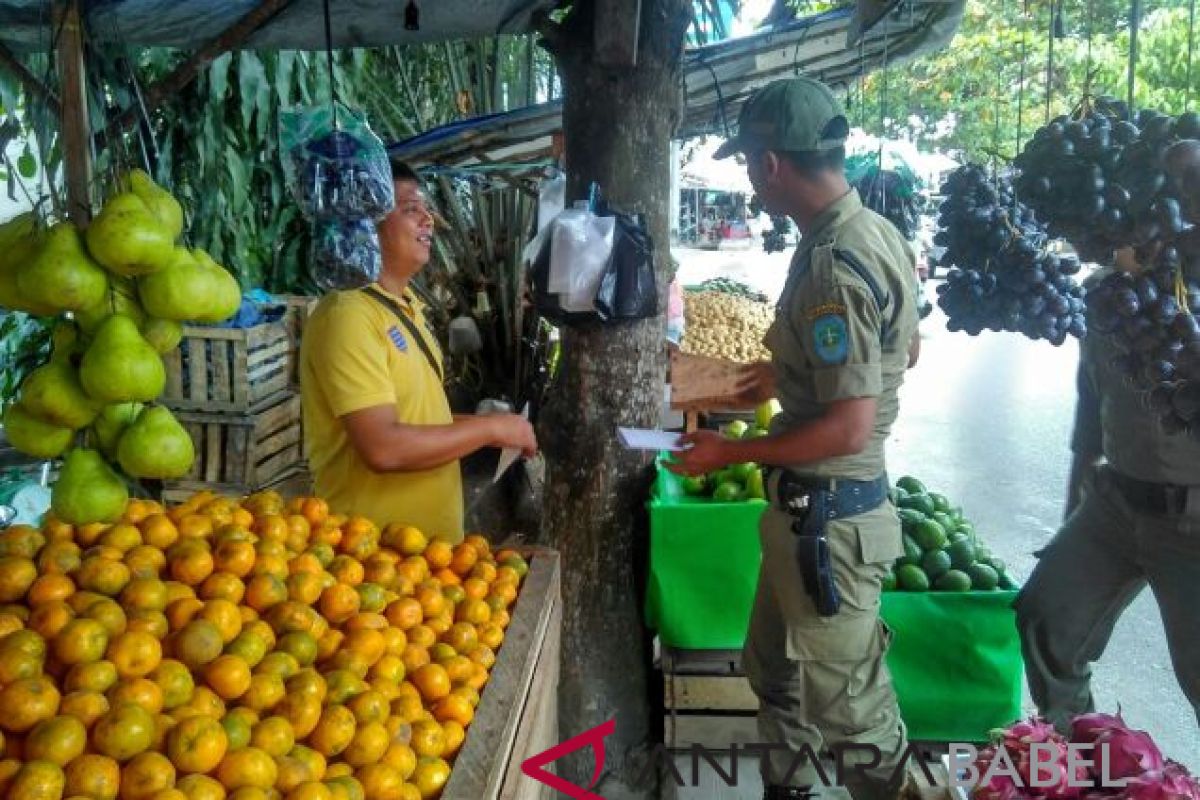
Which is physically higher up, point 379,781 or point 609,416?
point 609,416

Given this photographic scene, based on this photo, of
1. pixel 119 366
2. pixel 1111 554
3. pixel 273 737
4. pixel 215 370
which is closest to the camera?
pixel 273 737

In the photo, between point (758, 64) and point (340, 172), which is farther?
point (758, 64)

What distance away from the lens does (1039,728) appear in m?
2.21

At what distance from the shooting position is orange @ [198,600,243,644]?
1.78 m

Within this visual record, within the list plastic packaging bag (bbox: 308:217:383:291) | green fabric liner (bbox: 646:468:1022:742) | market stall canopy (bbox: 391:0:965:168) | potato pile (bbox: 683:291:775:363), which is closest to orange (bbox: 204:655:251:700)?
plastic packaging bag (bbox: 308:217:383:291)

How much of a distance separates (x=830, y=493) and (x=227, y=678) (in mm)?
1734

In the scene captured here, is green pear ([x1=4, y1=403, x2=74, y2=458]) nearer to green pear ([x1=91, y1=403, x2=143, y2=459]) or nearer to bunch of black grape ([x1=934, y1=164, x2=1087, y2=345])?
green pear ([x1=91, y1=403, x2=143, y2=459])

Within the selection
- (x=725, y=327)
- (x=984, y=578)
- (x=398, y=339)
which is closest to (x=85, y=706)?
(x=398, y=339)

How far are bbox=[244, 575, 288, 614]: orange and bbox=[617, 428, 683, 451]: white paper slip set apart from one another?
3.69 feet

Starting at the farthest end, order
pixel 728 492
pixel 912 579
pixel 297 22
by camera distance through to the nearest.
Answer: pixel 728 492 → pixel 912 579 → pixel 297 22

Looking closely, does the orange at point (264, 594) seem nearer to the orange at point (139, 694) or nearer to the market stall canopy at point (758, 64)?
the orange at point (139, 694)

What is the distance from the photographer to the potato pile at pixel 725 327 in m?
6.00

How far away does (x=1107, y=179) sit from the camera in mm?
1562

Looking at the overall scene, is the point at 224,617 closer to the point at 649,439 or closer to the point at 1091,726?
the point at 649,439
